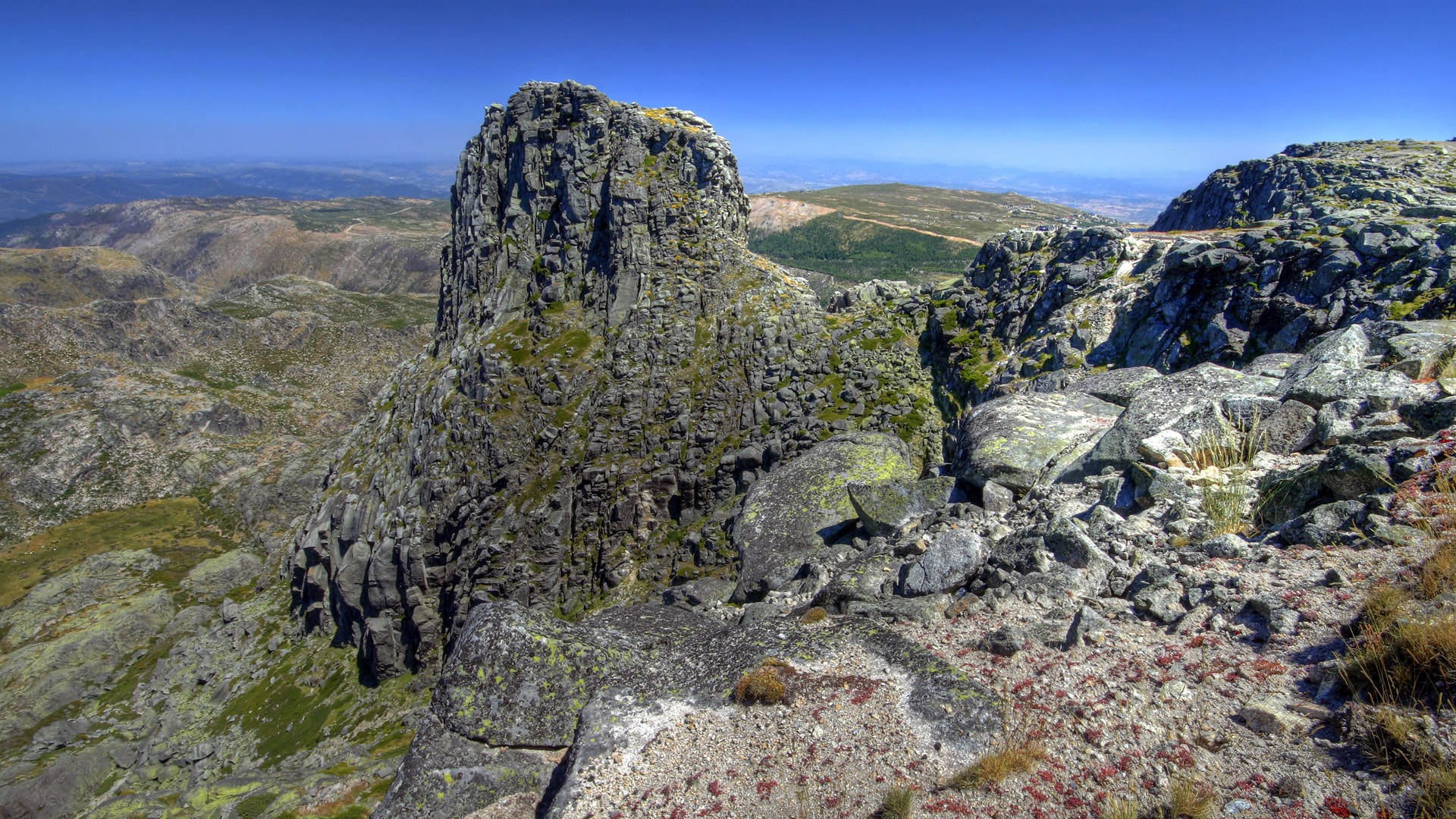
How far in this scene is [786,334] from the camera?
44.4 m

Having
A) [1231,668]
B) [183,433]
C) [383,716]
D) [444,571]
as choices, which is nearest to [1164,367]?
[1231,668]

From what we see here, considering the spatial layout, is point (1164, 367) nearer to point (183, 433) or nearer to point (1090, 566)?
point (1090, 566)

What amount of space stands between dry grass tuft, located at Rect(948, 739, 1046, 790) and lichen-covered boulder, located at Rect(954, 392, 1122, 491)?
30.8ft

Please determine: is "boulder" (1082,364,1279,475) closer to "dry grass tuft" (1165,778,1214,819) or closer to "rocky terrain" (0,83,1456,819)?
"rocky terrain" (0,83,1456,819)

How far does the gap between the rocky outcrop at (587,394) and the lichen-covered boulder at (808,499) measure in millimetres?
6416

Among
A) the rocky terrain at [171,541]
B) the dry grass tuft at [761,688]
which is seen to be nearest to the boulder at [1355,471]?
the dry grass tuft at [761,688]

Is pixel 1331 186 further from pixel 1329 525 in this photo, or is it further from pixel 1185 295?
pixel 1329 525

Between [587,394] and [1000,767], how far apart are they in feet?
120

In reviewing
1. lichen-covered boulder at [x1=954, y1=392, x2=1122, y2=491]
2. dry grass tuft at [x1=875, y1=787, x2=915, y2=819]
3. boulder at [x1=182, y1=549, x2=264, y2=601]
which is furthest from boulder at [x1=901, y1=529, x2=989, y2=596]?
boulder at [x1=182, y1=549, x2=264, y2=601]

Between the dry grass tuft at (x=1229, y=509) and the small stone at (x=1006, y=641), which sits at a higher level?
the dry grass tuft at (x=1229, y=509)

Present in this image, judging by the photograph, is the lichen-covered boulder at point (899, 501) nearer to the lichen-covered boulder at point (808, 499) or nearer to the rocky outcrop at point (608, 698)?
the lichen-covered boulder at point (808, 499)

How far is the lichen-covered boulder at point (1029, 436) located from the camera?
1658cm

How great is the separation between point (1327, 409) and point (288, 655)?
60.8 metres

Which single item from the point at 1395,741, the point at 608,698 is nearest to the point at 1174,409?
the point at 1395,741
